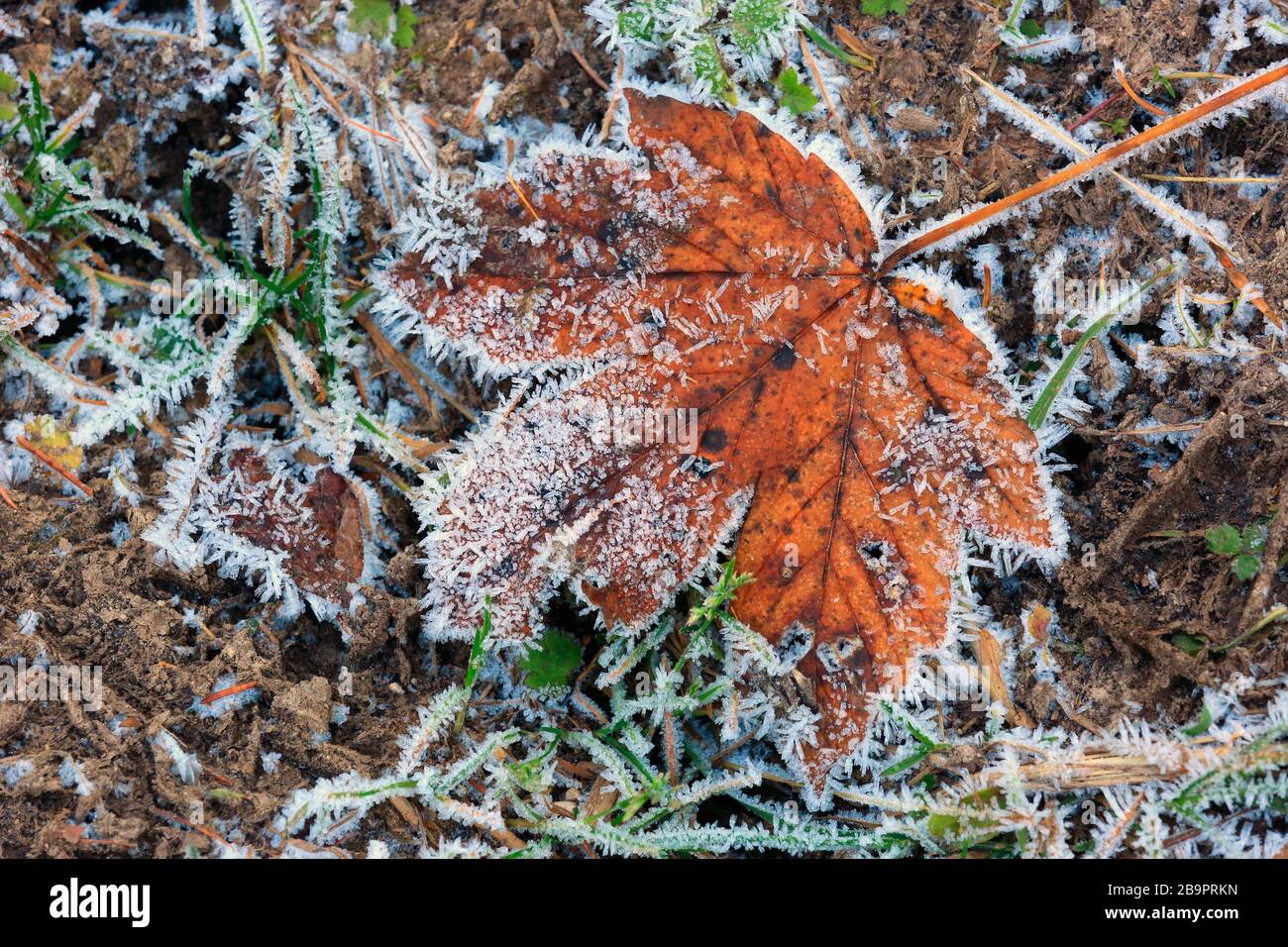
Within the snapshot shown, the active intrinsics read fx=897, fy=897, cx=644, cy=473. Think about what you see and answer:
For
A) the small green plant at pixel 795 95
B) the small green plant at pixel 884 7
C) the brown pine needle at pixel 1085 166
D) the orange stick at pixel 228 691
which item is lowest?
the orange stick at pixel 228 691

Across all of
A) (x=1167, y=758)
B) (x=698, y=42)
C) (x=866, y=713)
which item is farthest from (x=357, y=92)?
(x=1167, y=758)

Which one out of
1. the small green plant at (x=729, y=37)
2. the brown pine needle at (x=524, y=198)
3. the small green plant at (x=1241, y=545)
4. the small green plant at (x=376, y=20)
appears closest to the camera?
the small green plant at (x=1241, y=545)

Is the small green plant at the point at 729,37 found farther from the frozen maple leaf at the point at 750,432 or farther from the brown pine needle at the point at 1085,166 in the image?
the brown pine needle at the point at 1085,166

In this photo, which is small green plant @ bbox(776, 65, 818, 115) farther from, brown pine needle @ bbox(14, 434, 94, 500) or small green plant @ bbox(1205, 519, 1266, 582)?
brown pine needle @ bbox(14, 434, 94, 500)

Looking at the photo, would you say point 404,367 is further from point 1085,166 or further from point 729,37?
point 1085,166

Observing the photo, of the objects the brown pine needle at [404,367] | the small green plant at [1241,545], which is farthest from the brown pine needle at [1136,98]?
the brown pine needle at [404,367]

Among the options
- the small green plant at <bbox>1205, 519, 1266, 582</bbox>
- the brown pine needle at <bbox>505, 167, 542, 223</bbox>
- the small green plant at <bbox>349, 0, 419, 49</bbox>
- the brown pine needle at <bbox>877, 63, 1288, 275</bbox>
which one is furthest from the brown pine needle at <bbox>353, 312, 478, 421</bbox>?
the small green plant at <bbox>1205, 519, 1266, 582</bbox>

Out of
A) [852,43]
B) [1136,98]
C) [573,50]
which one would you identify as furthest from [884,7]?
[573,50]
